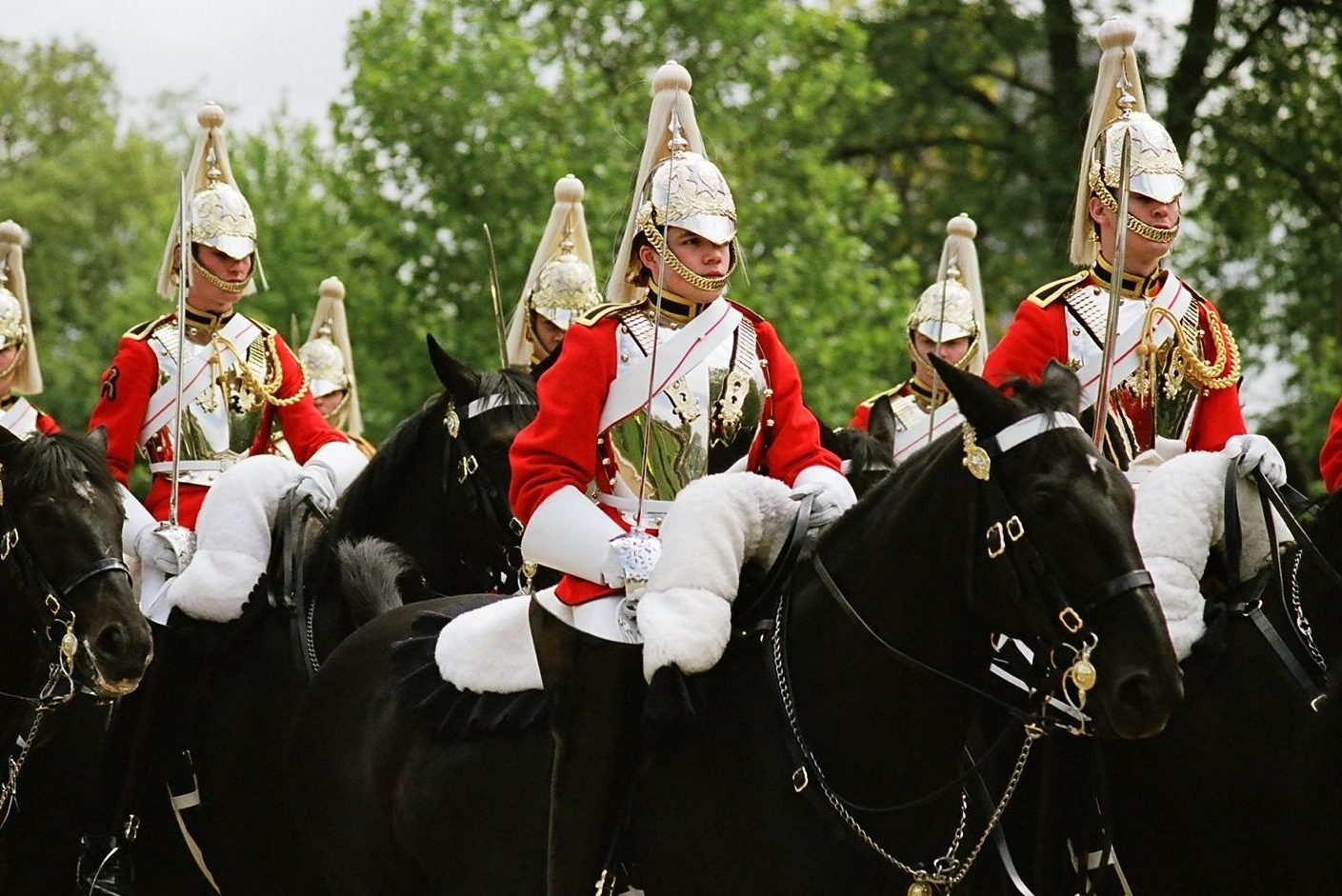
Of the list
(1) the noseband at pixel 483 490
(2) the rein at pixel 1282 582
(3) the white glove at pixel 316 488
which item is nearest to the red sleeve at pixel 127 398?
(3) the white glove at pixel 316 488

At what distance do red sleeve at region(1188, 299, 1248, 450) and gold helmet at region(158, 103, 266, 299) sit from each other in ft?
11.9

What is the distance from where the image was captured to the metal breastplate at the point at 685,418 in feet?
21.1

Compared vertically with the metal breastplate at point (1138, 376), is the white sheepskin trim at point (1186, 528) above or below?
below

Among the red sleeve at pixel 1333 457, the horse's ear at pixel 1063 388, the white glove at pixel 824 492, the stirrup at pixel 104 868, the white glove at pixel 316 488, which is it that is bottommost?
the stirrup at pixel 104 868

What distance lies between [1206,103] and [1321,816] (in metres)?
21.3

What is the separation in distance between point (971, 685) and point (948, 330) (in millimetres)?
6945

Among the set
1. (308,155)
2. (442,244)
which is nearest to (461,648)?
(442,244)

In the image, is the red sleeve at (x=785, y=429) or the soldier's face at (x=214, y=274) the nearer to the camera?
Result: the red sleeve at (x=785, y=429)

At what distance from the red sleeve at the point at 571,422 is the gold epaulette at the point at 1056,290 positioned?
1.78 meters

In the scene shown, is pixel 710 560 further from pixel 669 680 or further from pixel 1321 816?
pixel 1321 816

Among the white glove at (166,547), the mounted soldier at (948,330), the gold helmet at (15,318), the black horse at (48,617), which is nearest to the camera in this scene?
the black horse at (48,617)

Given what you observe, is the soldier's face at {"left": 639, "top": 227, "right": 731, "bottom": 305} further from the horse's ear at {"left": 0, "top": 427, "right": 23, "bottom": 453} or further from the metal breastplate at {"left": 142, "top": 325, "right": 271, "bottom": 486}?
the metal breastplate at {"left": 142, "top": 325, "right": 271, "bottom": 486}

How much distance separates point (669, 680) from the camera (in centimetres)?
595

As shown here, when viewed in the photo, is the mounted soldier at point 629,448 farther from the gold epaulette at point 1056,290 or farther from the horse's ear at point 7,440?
the horse's ear at point 7,440
